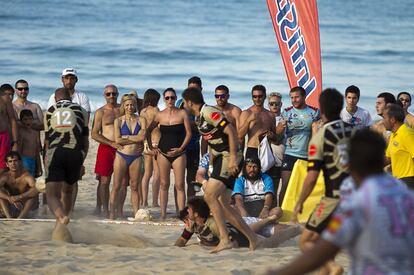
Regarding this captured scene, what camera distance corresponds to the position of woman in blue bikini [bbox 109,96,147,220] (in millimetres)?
12062

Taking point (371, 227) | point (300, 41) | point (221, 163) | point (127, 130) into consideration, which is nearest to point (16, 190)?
point (127, 130)

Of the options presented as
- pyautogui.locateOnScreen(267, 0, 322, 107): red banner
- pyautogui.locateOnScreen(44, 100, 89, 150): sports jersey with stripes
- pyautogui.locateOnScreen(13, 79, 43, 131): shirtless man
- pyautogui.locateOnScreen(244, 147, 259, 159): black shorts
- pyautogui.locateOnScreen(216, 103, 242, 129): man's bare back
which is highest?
pyautogui.locateOnScreen(267, 0, 322, 107): red banner

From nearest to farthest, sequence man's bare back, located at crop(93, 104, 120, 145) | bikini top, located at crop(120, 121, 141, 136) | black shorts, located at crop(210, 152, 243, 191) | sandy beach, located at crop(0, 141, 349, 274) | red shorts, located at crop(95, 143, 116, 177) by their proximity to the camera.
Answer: sandy beach, located at crop(0, 141, 349, 274)
black shorts, located at crop(210, 152, 243, 191)
bikini top, located at crop(120, 121, 141, 136)
man's bare back, located at crop(93, 104, 120, 145)
red shorts, located at crop(95, 143, 116, 177)

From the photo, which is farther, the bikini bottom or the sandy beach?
the bikini bottom

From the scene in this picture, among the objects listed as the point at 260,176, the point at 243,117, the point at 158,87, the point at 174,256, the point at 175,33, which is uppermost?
the point at 175,33

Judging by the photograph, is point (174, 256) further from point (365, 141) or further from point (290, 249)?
point (365, 141)

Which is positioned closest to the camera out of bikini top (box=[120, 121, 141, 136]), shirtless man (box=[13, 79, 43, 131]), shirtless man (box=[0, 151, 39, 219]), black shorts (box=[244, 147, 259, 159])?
black shorts (box=[244, 147, 259, 159])

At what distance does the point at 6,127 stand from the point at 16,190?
75 cm

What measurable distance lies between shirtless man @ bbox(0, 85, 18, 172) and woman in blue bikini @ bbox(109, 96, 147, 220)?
1.21 m

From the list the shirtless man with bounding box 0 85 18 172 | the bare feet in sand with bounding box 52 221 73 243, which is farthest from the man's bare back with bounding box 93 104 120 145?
the bare feet in sand with bounding box 52 221 73 243

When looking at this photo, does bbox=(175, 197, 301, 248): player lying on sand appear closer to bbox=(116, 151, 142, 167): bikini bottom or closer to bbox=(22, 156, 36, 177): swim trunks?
bbox=(116, 151, 142, 167): bikini bottom

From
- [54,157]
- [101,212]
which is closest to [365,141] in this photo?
[54,157]

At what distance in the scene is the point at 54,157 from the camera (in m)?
9.96

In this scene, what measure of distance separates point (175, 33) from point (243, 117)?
37.8 meters
